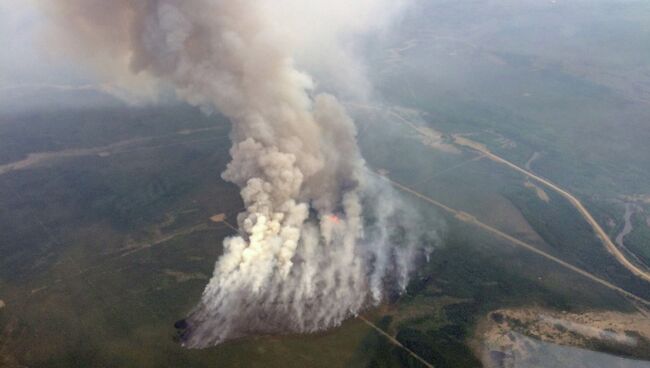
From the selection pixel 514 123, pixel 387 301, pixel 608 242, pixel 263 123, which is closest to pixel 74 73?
pixel 263 123

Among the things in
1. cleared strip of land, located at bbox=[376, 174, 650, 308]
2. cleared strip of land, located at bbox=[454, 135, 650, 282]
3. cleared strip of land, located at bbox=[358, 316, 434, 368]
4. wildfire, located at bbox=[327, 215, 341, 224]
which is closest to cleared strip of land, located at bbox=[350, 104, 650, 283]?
cleared strip of land, located at bbox=[454, 135, 650, 282]

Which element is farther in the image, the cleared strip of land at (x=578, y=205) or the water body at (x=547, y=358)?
the cleared strip of land at (x=578, y=205)

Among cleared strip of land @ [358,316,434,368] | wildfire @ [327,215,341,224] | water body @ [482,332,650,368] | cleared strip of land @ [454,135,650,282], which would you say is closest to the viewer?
cleared strip of land @ [358,316,434,368]

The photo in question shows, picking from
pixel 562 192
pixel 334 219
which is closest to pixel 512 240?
pixel 562 192

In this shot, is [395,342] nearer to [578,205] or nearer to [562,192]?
[578,205]

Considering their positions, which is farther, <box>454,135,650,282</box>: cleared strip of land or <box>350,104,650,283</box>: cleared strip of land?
<box>350,104,650,283</box>: cleared strip of land

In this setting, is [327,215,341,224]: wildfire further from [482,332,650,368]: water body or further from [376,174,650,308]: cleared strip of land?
[482,332,650,368]: water body

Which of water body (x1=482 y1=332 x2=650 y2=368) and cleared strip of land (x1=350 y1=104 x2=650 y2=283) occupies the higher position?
cleared strip of land (x1=350 y1=104 x2=650 y2=283)

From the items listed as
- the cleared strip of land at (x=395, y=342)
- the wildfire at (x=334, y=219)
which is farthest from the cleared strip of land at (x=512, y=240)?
the cleared strip of land at (x=395, y=342)

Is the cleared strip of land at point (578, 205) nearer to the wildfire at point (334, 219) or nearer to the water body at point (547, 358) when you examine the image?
the water body at point (547, 358)

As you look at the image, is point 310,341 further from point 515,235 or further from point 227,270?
point 515,235

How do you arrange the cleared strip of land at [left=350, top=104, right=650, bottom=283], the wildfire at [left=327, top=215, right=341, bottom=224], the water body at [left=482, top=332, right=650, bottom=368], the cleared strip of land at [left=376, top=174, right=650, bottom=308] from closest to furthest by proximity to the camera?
the water body at [left=482, top=332, right=650, bottom=368], the cleared strip of land at [left=376, top=174, right=650, bottom=308], the cleared strip of land at [left=350, top=104, right=650, bottom=283], the wildfire at [left=327, top=215, right=341, bottom=224]
